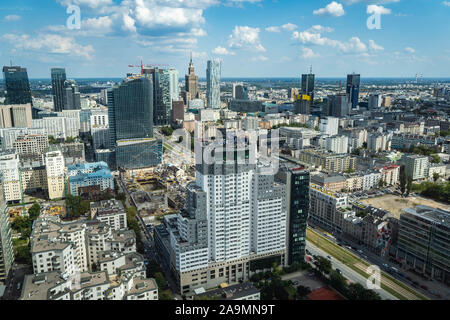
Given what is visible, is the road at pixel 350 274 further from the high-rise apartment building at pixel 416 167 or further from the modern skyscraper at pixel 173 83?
the modern skyscraper at pixel 173 83

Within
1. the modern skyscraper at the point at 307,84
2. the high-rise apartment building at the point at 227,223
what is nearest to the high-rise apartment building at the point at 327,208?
the high-rise apartment building at the point at 227,223

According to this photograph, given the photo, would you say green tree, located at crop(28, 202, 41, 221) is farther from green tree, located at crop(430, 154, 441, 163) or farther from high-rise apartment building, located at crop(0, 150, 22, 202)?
green tree, located at crop(430, 154, 441, 163)

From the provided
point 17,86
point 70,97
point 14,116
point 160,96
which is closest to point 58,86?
point 70,97

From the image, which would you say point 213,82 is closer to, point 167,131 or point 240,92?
point 240,92

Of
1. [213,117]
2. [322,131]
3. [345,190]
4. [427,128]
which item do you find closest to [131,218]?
[345,190]

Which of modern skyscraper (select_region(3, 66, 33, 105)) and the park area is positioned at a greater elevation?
modern skyscraper (select_region(3, 66, 33, 105))

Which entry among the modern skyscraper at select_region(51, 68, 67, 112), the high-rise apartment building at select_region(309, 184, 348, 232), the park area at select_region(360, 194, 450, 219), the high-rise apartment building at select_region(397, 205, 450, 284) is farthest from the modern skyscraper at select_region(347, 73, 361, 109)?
the high-rise apartment building at select_region(397, 205, 450, 284)

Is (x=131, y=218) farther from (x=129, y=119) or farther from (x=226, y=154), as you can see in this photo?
(x=129, y=119)
